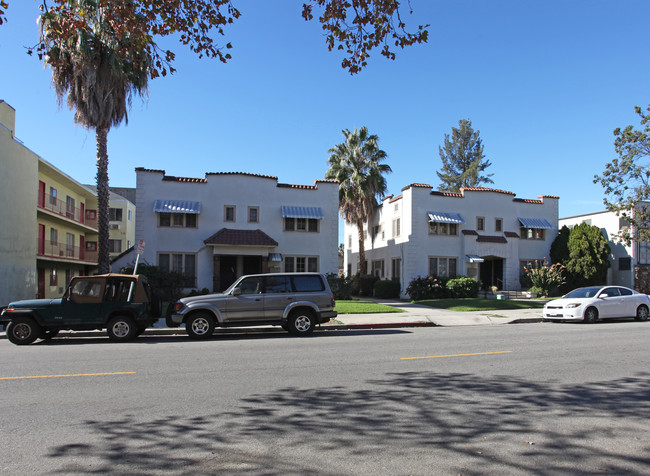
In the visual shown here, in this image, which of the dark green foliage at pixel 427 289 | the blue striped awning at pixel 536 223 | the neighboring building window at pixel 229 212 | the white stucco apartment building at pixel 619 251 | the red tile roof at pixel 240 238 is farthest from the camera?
the blue striped awning at pixel 536 223

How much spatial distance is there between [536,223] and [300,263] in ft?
52.4

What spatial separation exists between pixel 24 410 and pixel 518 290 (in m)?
29.5

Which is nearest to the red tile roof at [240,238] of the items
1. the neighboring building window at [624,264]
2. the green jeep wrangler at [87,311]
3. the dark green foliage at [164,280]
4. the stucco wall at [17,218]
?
the dark green foliage at [164,280]

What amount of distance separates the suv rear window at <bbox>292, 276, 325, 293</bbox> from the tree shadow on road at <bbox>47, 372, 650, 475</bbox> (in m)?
6.74

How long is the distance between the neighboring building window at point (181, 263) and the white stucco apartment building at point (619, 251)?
25833 mm

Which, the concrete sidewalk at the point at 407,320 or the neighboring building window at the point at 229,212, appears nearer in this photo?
the concrete sidewalk at the point at 407,320

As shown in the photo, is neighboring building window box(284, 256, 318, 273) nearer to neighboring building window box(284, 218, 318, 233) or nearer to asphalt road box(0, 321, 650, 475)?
neighboring building window box(284, 218, 318, 233)

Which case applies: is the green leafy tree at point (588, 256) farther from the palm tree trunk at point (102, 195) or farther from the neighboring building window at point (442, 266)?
the palm tree trunk at point (102, 195)

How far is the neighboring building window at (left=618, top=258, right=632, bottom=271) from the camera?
1229 inches

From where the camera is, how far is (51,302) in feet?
39.8

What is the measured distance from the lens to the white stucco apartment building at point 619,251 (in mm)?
31031

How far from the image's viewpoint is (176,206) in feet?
85.1

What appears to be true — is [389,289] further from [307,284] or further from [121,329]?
[121,329]

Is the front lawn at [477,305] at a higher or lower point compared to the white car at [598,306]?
lower
